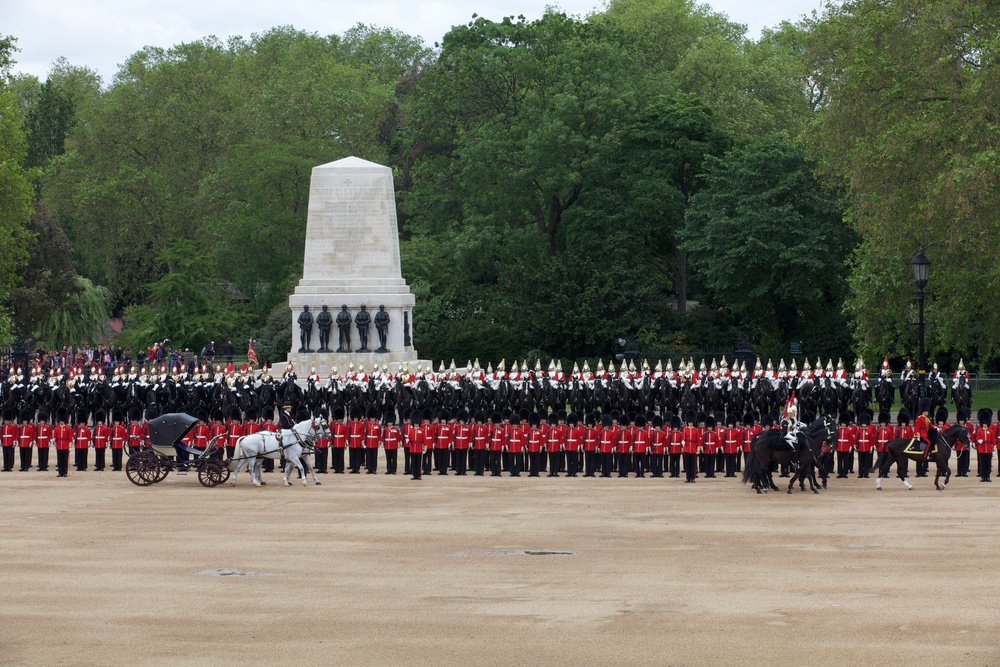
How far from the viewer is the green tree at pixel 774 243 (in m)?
51.0

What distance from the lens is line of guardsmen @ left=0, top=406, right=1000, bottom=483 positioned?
26969 millimetres

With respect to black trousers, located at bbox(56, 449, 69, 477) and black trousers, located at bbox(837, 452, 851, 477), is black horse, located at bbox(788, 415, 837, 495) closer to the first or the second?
black trousers, located at bbox(837, 452, 851, 477)

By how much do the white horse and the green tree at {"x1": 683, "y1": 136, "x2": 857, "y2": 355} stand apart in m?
27.2

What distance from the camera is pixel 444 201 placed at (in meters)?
59.9

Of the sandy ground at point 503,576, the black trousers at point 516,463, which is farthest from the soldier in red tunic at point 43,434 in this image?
the black trousers at point 516,463

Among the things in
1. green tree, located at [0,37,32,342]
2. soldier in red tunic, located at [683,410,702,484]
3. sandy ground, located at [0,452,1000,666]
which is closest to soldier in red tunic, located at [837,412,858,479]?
sandy ground, located at [0,452,1000,666]

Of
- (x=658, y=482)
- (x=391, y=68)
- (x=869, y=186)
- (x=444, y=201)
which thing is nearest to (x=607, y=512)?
(x=658, y=482)

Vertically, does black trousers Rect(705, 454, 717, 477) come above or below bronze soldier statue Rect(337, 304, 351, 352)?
below

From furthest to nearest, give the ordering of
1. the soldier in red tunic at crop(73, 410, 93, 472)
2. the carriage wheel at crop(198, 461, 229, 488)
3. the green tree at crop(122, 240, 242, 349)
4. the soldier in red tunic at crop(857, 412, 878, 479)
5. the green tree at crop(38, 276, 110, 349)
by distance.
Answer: the green tree at crop(38, 276, 110, 349)
the green tree at crop(122, 240, 242, 349)
the soldier in red tunic at crop(73, 410, 93, 472)
the soldier in red tunic at crop(857, 412, 878, 479)
the carriage wheel at crop(198, 461, 229, 488)

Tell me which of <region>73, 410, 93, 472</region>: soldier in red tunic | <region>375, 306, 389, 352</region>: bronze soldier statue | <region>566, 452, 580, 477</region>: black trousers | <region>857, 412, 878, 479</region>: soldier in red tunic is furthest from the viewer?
<region>375, 306, 389, 352</region>: bronze soldier statue

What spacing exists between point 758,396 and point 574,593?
16931 millimetres

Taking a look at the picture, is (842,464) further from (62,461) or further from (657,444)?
(62,461)

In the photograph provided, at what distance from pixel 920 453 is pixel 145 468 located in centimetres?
1333

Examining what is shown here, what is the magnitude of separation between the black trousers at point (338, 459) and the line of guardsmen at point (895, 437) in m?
9.04
